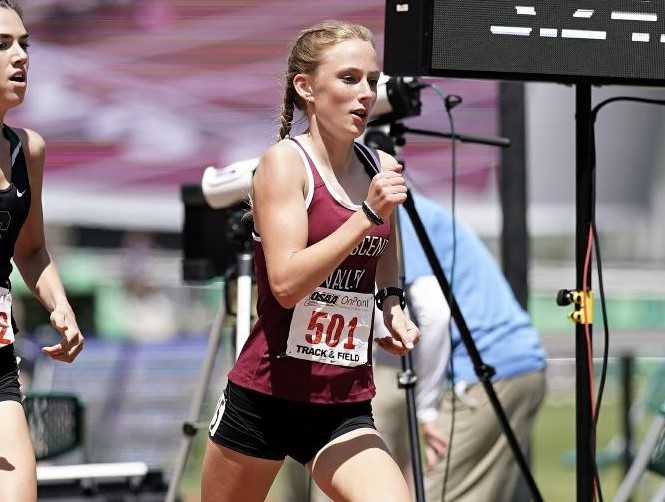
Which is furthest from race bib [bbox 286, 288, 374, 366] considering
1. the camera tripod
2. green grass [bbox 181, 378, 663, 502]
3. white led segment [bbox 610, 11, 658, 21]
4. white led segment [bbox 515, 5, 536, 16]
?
green grass [bbox 181, 378, 663, 502]

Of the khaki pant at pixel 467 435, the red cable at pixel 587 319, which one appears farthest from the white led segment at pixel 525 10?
the khaki pant at pixel 467 435

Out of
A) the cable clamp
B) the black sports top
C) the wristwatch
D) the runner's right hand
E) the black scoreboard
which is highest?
the black scoreboard

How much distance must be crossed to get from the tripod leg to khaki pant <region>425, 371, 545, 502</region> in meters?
0.88

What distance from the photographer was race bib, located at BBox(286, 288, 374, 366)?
310 cm

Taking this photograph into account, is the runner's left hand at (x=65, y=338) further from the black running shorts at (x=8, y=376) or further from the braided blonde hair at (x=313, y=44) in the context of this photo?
the braided blonde hair at (x=313, y=44)

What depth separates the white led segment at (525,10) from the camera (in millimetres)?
3408

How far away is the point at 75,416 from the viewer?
17.1 feet

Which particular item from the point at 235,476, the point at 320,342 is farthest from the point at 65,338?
the point at 320,342

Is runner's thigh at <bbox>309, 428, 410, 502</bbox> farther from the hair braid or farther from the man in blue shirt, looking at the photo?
the man in blue shirt

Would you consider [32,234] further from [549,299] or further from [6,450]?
[549,299]

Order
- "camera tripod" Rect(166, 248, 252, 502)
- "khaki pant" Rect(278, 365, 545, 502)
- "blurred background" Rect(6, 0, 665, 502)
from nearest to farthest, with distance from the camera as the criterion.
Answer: "camera tripod" Rect(166, 248, 252, 502), "khaki pant" Rect(278, 365, 545, 502), "blurred background" Rect(6, 0, 665, 502)

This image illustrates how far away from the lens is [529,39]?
11.3 ft

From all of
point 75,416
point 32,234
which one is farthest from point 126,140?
point 32,234

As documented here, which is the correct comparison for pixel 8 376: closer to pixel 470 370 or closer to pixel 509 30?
pixel 509 30
